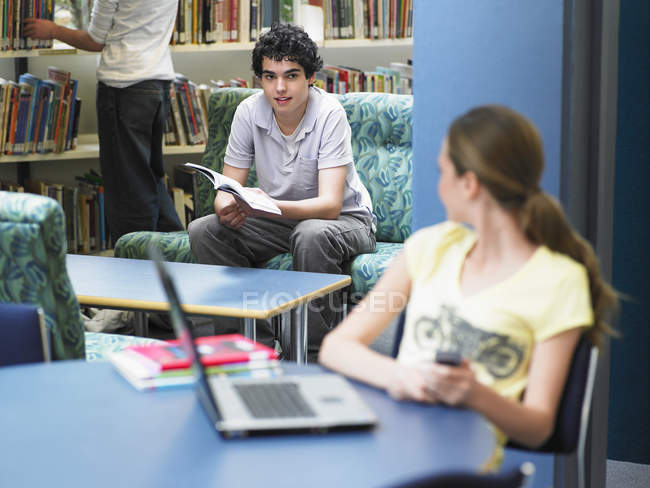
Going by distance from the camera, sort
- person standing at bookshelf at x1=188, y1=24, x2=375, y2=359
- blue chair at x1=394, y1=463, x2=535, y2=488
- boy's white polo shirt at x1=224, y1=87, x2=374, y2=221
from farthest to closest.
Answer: boy's white polo shirt at x1=224, y1=87, x2=374, y2=221
person standing at bookshelf at x1=188, y1=24, x2=375, y2=359
blue chair at x1=394, y1=463, x2=535, y2=488

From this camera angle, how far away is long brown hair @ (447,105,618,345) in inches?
53.1

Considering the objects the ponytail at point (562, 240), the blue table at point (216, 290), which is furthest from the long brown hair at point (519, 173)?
the blue table at point (216, 290)

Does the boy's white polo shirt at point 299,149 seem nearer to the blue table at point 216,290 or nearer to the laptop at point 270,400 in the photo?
the blue table at point 216,290

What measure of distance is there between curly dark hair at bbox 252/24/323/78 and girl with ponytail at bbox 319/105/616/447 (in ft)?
6.54

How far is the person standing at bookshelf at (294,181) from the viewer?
10.6ft

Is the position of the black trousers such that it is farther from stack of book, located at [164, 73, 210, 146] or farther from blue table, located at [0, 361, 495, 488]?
blue table, located at [0, 361, 495, 488]

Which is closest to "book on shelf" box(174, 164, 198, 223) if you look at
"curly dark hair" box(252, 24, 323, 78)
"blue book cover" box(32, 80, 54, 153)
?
"blue book cover" box(32, 80, 54, 153)

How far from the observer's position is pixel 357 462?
1141mm

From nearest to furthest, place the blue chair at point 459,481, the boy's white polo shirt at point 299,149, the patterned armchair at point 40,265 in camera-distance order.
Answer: the blue chair at point 459,481
the patterned armchair at point 40,265
the boy's white polo shirt at point 299,149

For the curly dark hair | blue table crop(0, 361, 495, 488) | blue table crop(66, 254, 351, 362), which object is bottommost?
blue table crop(66, 254, 351, 362)

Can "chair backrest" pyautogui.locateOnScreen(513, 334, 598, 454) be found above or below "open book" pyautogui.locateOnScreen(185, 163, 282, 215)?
below

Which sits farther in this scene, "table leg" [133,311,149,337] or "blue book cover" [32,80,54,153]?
"blue book cover" [32,80,54,153]

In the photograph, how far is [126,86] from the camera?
13.2ft

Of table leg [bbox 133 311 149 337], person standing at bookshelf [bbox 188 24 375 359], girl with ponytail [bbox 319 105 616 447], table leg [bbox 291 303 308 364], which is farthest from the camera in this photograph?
person standing at bookshelf [bbox 188 24 375 359]
